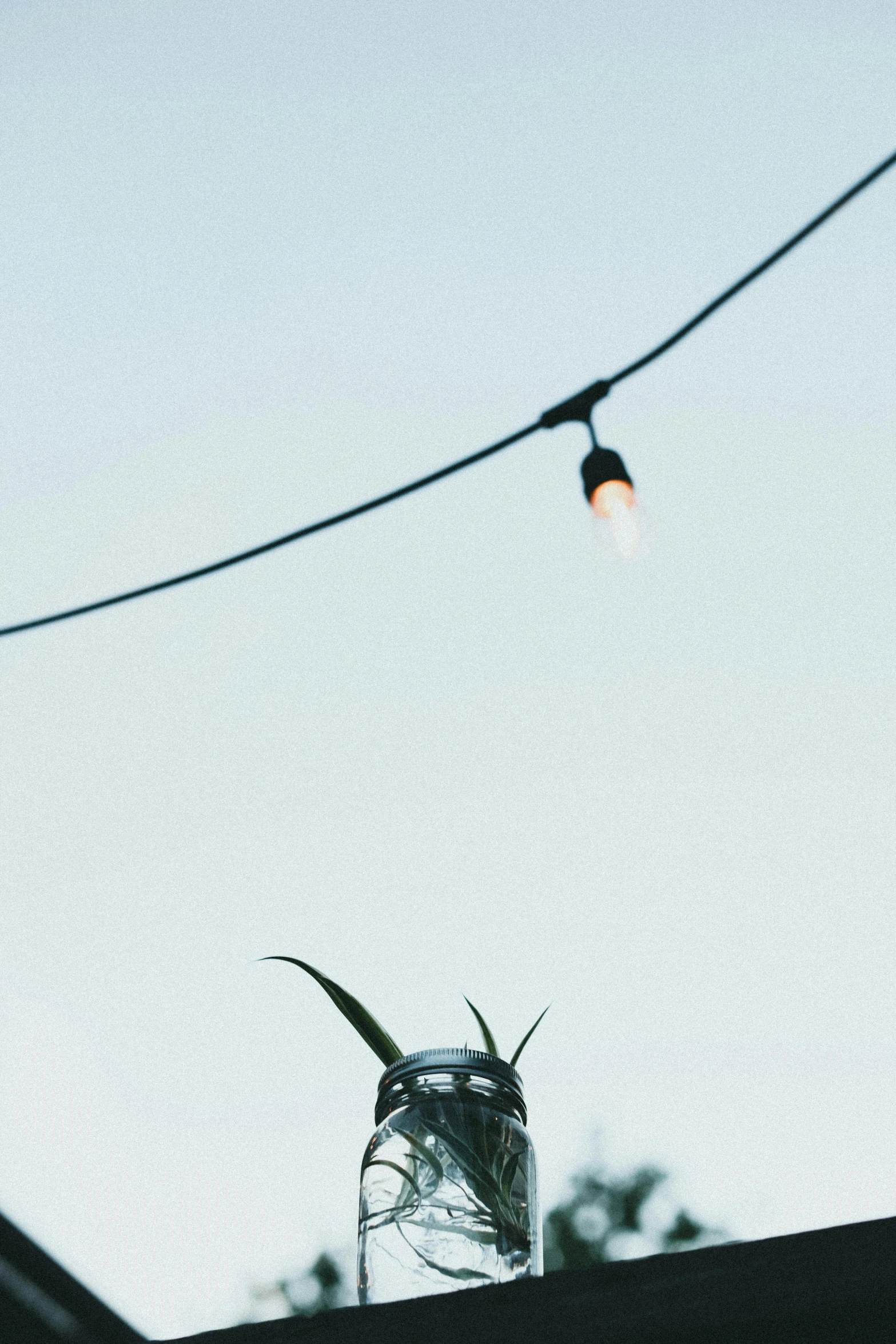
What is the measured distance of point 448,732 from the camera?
7996 millimetres

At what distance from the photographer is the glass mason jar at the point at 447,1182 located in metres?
1.04

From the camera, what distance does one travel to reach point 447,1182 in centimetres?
111

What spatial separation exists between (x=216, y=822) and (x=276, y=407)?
2.67m

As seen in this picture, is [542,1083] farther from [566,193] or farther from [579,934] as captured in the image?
[566,193]

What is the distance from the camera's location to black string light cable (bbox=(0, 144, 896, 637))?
1.84 metres

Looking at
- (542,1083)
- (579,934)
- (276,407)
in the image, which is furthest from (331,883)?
(542,1083)

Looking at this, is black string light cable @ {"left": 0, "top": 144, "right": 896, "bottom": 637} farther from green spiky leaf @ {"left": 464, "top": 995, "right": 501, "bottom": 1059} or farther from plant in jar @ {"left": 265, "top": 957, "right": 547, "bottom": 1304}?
plant in jar @ {"left": 265, "top": 957, "right": 547, "bottom": 1304}

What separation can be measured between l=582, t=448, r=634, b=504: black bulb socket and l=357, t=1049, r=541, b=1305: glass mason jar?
1024mm

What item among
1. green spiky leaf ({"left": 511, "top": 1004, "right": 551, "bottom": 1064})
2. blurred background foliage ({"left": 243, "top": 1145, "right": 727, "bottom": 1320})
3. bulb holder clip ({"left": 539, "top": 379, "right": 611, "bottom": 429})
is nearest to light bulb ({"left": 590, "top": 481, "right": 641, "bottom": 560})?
bulb holder clip ({"left": 539, "top": 379, "right": 611, "bottom": 429})

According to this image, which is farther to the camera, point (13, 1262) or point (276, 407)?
point (276, 407)

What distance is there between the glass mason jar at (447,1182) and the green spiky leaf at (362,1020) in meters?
0.09

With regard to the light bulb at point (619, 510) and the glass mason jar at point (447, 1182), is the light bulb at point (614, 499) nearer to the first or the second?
the light bulb at point (619, 510)

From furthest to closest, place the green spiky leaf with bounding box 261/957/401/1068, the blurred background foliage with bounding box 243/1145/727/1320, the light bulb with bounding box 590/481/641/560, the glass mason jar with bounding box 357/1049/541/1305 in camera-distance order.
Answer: the blurred background foliage with bounding box 243/1145/727/1320, the light bulb with bounding box 590/481/641/560, the green spiky leaf with bounding box 261/957/401/1068, the glass mason jar with bounding box 357/1049/541/1305

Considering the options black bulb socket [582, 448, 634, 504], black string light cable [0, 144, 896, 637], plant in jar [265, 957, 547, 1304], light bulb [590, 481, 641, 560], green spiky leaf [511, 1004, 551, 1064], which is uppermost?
black string light cable [0, 144, 896, 637]
